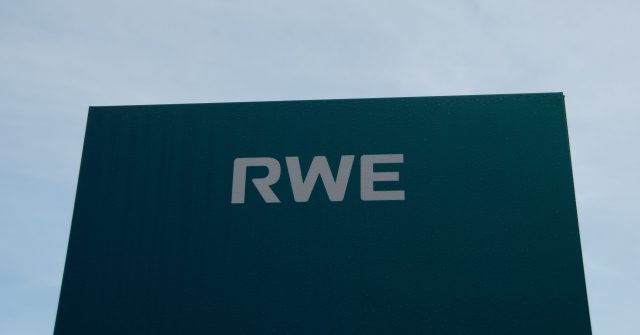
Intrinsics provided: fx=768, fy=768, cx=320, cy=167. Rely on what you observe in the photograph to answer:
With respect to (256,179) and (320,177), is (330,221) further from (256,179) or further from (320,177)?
(256,179)

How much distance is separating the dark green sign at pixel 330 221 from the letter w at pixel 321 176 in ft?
0.05

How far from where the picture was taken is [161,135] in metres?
8.41

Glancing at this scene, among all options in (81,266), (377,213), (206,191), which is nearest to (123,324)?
(81,266)

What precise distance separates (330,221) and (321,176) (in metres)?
0.50

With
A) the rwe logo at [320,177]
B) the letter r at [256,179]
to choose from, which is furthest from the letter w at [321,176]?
the letter r at [256,179]

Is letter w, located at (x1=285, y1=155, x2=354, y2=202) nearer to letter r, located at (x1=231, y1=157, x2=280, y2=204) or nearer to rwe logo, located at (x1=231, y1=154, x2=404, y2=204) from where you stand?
rwe logo, located at (x1=231, y1=154, x2=404, y2=204)

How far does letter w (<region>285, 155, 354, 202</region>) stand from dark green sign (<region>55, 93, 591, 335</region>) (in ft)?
0.05

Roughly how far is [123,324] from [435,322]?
3.02m

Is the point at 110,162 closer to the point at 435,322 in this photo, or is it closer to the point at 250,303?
the point at 250,303

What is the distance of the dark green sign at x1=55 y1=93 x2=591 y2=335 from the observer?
7.34m

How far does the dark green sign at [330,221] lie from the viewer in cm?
734

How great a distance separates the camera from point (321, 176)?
26.2 ft

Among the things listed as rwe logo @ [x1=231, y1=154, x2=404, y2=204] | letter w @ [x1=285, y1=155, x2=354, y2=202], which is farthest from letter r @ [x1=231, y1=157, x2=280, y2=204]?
letter w @ [x1=285, y1=155, x2=354, y2=202]

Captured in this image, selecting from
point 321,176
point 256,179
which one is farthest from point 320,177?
point 256,179
